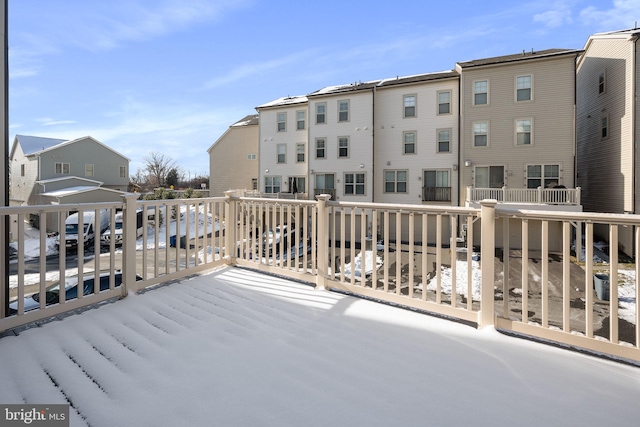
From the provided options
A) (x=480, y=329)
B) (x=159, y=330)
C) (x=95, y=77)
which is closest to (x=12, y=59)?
(x=159, y=330)

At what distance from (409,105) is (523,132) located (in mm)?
5078

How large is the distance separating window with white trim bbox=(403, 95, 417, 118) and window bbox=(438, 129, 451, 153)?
159 cm

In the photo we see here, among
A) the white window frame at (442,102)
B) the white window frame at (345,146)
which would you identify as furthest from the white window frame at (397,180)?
the white window frame at (442,102)

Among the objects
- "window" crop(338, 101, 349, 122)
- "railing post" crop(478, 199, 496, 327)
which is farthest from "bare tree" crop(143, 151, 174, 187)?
"railing post" crop(478, 199, 496, 327)

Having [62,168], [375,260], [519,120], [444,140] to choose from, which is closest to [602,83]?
[519,120]

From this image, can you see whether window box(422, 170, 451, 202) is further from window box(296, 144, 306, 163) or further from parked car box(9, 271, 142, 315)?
parked car box(9, 271, 142, 315)

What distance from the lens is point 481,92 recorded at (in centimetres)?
1426

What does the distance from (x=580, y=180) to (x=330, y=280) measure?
1826 cm

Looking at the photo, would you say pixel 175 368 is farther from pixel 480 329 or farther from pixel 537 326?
pixel 537 326

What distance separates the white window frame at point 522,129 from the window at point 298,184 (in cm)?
1039

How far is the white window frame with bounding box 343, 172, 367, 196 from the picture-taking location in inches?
668

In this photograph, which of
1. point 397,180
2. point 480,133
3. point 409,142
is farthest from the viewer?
point 397,180

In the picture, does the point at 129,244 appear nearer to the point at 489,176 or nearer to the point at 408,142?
the point at 489,176

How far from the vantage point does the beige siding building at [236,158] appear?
2162cm
